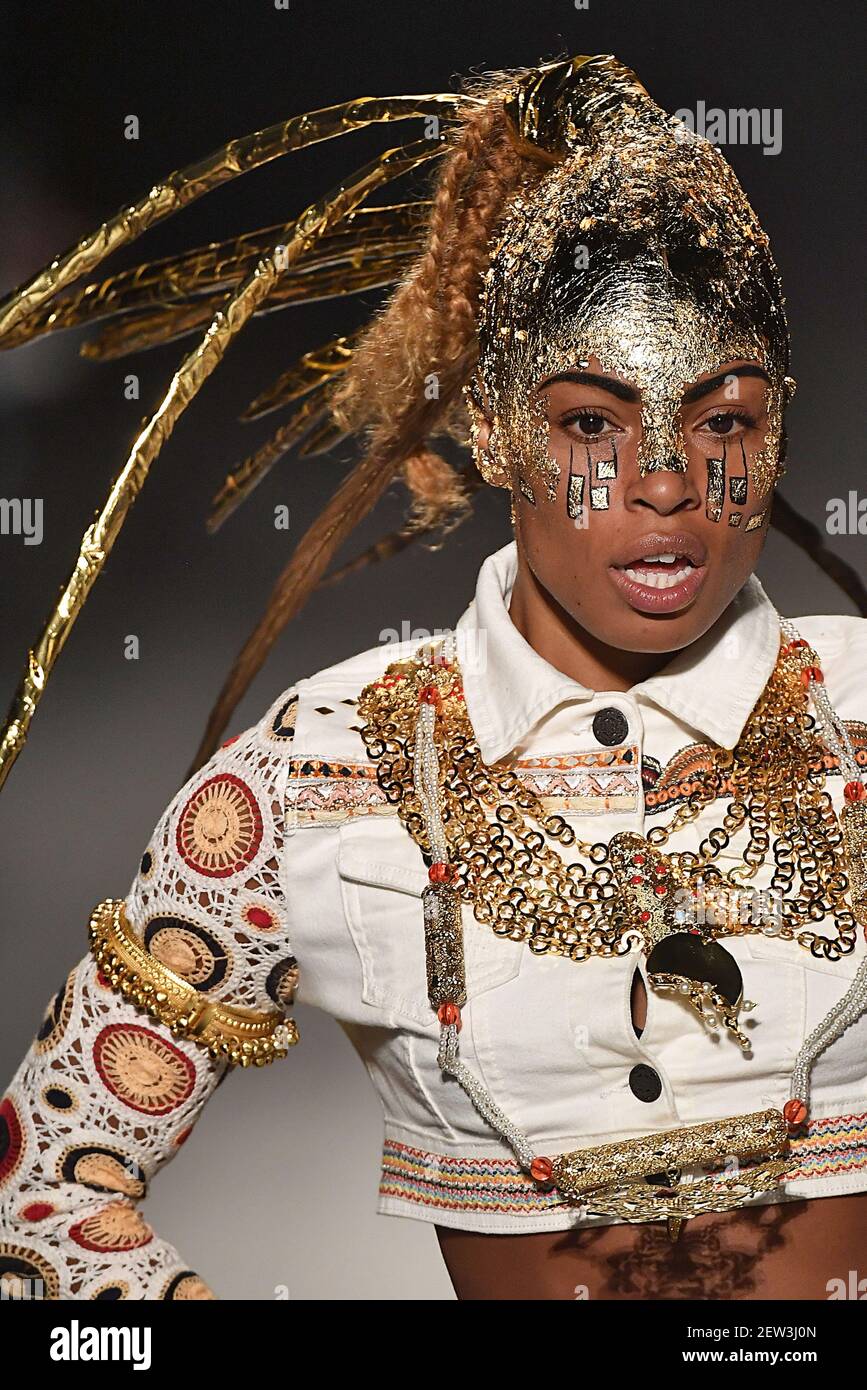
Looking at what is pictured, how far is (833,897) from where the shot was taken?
5.05 ft

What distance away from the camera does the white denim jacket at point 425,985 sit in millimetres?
1519

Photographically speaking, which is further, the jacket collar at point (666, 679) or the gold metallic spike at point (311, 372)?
the gold metallic spike at point (311, 372)

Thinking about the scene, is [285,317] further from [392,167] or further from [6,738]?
[6,738]

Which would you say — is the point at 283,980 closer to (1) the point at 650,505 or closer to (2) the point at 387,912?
(2) the point at 387,912

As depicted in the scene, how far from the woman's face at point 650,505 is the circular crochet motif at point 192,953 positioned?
0.42 metres

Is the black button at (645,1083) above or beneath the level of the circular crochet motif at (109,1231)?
above

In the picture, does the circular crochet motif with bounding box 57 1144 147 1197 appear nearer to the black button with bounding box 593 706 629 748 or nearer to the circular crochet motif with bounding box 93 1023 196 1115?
the circular crochet motif with bounding box 93 1023 196 1115

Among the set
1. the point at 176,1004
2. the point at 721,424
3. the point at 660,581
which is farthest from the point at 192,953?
the point at 721,424

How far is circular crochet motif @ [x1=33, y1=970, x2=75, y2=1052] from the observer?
1644mm

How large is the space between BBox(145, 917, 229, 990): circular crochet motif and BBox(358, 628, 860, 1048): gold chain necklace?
198mm

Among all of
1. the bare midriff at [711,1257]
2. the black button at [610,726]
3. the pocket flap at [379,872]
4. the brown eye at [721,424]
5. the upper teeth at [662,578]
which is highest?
the brown eye at [721,424]

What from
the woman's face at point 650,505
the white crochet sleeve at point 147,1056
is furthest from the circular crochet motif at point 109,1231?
the woman's face at point 650,505

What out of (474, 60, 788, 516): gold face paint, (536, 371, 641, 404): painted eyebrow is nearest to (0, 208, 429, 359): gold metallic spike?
(474, 60, 788, 516): gold face paint

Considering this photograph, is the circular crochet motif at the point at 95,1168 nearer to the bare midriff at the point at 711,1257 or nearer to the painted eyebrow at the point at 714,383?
the bare midriff at the point at 711,1257
